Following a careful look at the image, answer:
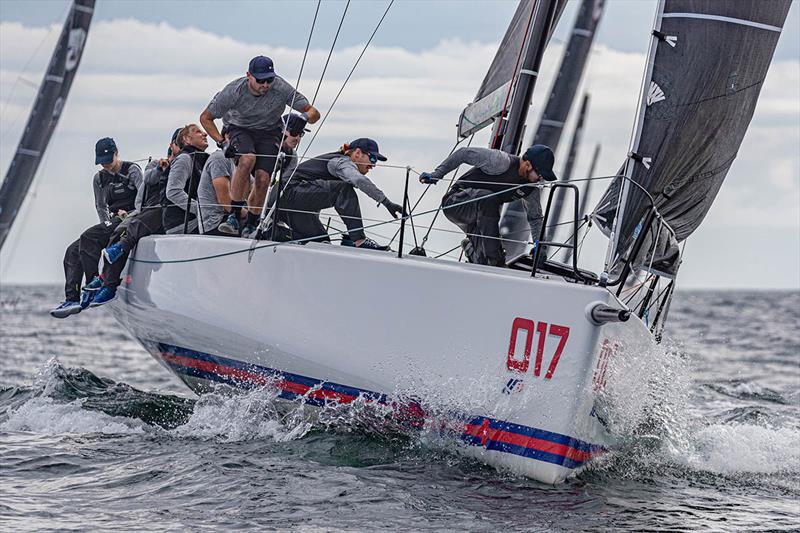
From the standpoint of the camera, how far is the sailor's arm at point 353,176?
636 cm

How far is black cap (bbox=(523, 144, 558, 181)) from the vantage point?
6297 mm

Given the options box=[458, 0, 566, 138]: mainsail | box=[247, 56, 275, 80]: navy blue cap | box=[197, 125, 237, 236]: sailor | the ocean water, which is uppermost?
box=[458, 0, 566, 138]: mainsail

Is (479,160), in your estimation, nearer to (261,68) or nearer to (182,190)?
(261,68)

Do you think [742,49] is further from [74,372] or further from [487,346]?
[74,372]

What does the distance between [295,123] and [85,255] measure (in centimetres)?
219

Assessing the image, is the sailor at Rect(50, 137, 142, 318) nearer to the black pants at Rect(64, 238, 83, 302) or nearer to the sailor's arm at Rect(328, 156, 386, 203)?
the black pants at Rect(64, 238, 83, 302)

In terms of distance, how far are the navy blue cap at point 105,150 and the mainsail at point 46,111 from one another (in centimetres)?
671

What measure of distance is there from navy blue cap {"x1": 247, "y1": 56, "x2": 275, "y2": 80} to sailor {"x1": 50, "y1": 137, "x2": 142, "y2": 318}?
174 centimetres

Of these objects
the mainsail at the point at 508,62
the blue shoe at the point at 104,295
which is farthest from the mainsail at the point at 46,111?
the mainsail at the point at 508,62

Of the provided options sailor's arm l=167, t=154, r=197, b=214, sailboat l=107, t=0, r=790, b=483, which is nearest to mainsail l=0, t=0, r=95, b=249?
sailor's arm l=167, t=154, r=197, b=214

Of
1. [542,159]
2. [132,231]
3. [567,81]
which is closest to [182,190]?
[132,231]

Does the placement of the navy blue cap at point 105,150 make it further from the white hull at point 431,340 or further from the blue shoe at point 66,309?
the white hull at point 431,340

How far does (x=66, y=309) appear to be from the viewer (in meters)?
8.13

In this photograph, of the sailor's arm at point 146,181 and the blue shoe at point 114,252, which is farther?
the sailor's arm at point 146,181
